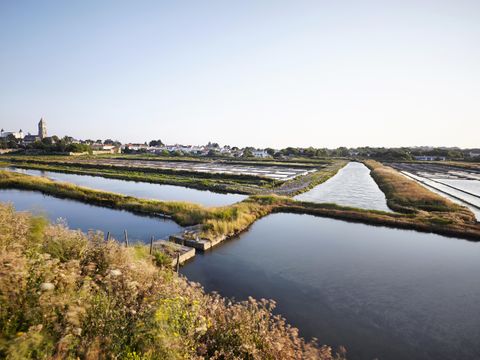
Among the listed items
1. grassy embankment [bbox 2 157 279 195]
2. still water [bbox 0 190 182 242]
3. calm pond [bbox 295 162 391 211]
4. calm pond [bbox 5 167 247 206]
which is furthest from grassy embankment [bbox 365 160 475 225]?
still water [bbox 0 190 182 242]

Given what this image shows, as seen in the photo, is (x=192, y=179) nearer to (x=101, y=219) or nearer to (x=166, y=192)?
(x=166, y=192)

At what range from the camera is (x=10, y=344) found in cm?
349

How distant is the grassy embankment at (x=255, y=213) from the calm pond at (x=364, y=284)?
1.47m

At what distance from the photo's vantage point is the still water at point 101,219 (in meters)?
17.6

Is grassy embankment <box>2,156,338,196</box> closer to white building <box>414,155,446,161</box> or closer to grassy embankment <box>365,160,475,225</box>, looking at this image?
grassy embankment <box>365,160,475,225</box>

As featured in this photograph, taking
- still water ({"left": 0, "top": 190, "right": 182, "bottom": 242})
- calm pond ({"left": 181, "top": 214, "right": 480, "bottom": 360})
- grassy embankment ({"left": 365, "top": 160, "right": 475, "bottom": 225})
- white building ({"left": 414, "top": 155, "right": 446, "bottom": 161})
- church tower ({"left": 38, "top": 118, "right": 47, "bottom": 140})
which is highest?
church tower ({"left": 38, "top": 118, "right": 47, "bottom": 140})

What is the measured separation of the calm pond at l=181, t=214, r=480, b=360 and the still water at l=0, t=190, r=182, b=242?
489 cm

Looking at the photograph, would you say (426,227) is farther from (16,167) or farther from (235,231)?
(16,167)

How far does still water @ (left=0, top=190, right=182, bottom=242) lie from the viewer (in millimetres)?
17578

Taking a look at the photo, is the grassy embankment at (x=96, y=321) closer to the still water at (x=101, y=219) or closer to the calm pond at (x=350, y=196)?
the still water at (x=101, y=219)

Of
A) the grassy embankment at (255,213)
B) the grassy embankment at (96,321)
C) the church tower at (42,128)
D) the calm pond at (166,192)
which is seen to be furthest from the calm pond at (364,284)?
the church tower at (42,128)

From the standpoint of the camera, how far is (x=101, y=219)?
67.2ft

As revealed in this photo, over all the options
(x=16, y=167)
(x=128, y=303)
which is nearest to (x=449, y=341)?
(x=128, y=303)

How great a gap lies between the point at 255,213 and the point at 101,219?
11591mm
